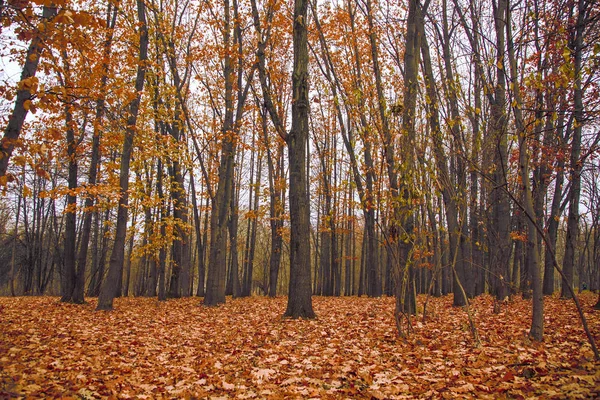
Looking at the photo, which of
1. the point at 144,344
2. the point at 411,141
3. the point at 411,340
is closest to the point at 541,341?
the point at 411,340

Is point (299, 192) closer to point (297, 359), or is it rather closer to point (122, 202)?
point (297, 359)

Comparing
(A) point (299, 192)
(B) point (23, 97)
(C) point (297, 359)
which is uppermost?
(B) point (23, 97)

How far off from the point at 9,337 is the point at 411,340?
20.3ft

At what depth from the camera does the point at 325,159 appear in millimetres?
23031

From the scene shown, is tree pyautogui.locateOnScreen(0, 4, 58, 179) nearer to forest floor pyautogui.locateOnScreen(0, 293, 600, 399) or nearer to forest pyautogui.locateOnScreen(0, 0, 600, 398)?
forest pyautogui.locateOnScreen(0, 0, 600, 398)

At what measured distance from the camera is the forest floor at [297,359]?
3830 millimetres

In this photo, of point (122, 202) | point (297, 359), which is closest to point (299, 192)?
point (297, 359)

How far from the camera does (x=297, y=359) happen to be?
16.8 feet

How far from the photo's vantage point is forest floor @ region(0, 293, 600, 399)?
151 inches

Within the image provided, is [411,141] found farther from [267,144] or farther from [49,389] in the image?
[267,144]

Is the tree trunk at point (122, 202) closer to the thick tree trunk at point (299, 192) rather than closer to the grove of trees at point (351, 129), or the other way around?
the grove of trees at point (351, 129)

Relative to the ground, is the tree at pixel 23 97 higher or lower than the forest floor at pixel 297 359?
higher

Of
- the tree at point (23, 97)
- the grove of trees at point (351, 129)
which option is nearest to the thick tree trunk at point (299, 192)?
the grove of trees at point (351, 129)

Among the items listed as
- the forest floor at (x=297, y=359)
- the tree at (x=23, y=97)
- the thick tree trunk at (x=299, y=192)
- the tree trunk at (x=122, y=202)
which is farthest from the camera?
the tree trunk at (x=122, y=202)
